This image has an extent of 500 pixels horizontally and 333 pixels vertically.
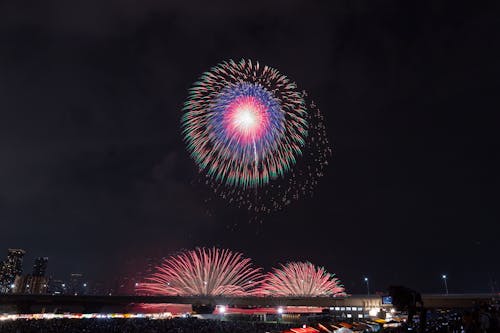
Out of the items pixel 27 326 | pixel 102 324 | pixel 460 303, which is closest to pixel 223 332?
pixel 102 324

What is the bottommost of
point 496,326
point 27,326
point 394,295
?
point 27,326

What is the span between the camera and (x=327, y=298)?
124 meters

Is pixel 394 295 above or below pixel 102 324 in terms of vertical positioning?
above

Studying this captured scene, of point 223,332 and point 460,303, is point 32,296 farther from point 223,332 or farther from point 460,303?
point 460,303

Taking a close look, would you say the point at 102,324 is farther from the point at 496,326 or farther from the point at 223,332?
the point at 496,326

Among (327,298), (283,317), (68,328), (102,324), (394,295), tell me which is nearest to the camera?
(394,295)

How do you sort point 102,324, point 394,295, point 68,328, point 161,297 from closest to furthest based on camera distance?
point 394,295, point 68,328, point 102,324, point 161,297

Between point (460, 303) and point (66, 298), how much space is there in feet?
424

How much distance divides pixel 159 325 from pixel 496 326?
57761mm

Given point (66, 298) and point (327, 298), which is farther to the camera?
point (66, 298)

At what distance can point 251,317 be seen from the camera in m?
105

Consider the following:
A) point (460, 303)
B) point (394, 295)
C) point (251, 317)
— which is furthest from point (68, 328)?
point (460, 303)

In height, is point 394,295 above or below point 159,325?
above

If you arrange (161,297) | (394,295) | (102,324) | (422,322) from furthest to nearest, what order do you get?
(161,297) → (102,324) → (394,295) → (422,322)
